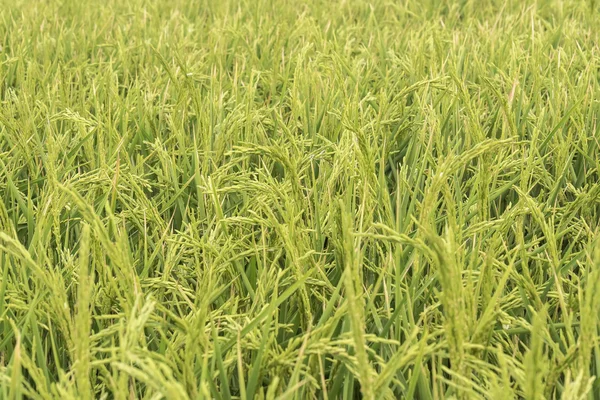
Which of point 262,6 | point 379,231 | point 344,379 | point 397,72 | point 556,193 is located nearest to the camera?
point 344,379

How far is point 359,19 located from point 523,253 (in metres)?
2.23

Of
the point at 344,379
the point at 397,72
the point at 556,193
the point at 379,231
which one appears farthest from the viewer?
the point at 397,72

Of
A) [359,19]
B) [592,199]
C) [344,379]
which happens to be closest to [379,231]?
[344,379]

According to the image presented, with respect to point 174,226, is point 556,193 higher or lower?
higher

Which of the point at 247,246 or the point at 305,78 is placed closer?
the point at 247,246

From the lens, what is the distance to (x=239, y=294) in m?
1.16

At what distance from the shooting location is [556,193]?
1.38 m

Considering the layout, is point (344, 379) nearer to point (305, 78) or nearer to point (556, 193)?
point (556, 193)

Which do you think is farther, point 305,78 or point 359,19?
point 359,19

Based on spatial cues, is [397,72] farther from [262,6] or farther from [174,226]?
[262,6]

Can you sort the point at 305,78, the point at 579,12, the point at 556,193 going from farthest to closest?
the point at 579,12 < the point at 305,78 < the point at 556,193

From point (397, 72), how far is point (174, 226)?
103 cm

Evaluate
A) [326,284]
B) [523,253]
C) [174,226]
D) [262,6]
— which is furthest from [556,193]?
[262,6]

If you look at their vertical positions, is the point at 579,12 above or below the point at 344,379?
above
